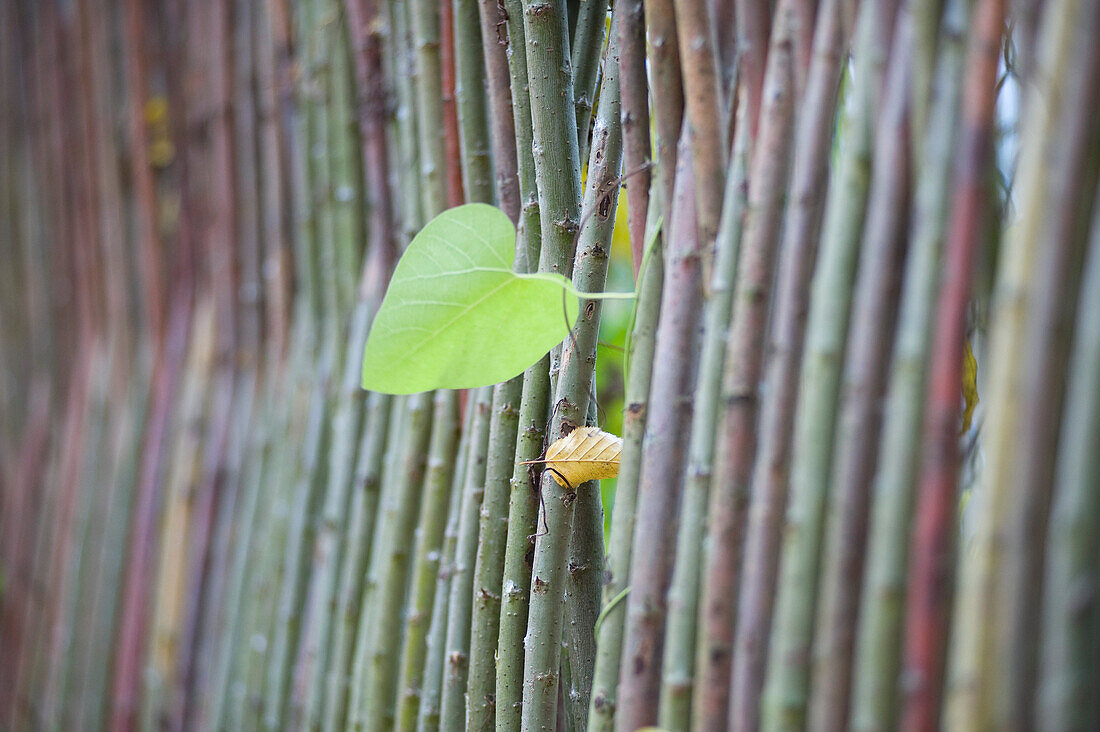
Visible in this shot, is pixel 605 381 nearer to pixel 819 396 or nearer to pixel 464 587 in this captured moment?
pixel 464 587

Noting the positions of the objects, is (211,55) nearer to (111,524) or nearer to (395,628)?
(111,524)

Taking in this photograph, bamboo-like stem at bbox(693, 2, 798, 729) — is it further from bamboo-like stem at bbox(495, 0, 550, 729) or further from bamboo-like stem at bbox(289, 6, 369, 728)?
bamboo-like stem at bbox(289, 6, 369, 728)

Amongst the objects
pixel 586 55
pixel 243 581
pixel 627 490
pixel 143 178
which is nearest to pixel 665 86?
pixel 586 55

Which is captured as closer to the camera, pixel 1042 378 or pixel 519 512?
pixel 1042 378

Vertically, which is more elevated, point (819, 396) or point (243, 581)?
point (819, 396)

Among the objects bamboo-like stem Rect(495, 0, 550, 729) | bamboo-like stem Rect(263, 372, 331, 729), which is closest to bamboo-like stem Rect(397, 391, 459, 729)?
bamboo-like stem Rect(495, 0, 550, 729)
